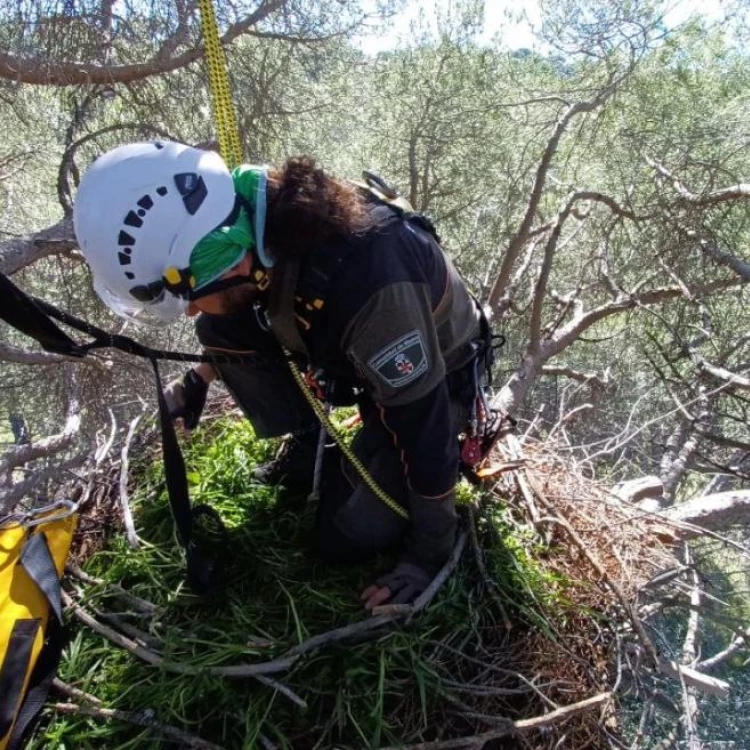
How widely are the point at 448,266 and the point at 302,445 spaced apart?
1.10 metres


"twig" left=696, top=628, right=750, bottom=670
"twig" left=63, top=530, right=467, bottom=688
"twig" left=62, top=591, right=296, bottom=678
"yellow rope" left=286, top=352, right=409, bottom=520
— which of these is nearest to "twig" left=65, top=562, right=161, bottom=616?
"twig" left=63, top=530, right=467, bottom=688

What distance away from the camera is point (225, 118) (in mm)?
2043

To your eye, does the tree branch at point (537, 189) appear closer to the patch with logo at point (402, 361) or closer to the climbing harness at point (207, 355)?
the climbing harness at point (207, 355)

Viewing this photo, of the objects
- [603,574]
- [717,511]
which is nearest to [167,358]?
[603,574]

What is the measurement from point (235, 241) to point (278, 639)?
1264 millimetres

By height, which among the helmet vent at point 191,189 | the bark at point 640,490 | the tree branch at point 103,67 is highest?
the tree branch at point 103,67

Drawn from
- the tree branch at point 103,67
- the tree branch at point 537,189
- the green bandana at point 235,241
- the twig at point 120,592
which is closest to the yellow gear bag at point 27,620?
the twig at point 120,592

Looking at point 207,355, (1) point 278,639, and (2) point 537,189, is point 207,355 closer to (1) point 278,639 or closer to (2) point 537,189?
Result: (1) point 278,639

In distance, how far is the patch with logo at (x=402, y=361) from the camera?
72.1 inches

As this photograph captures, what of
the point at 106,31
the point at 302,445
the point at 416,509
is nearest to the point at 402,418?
the point at 416,509

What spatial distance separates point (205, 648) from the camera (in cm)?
204

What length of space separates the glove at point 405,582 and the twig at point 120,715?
0.72 m

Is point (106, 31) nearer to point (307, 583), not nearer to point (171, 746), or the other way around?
Answer: point (307, 583)

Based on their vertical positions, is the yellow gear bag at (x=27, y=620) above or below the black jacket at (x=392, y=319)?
below
